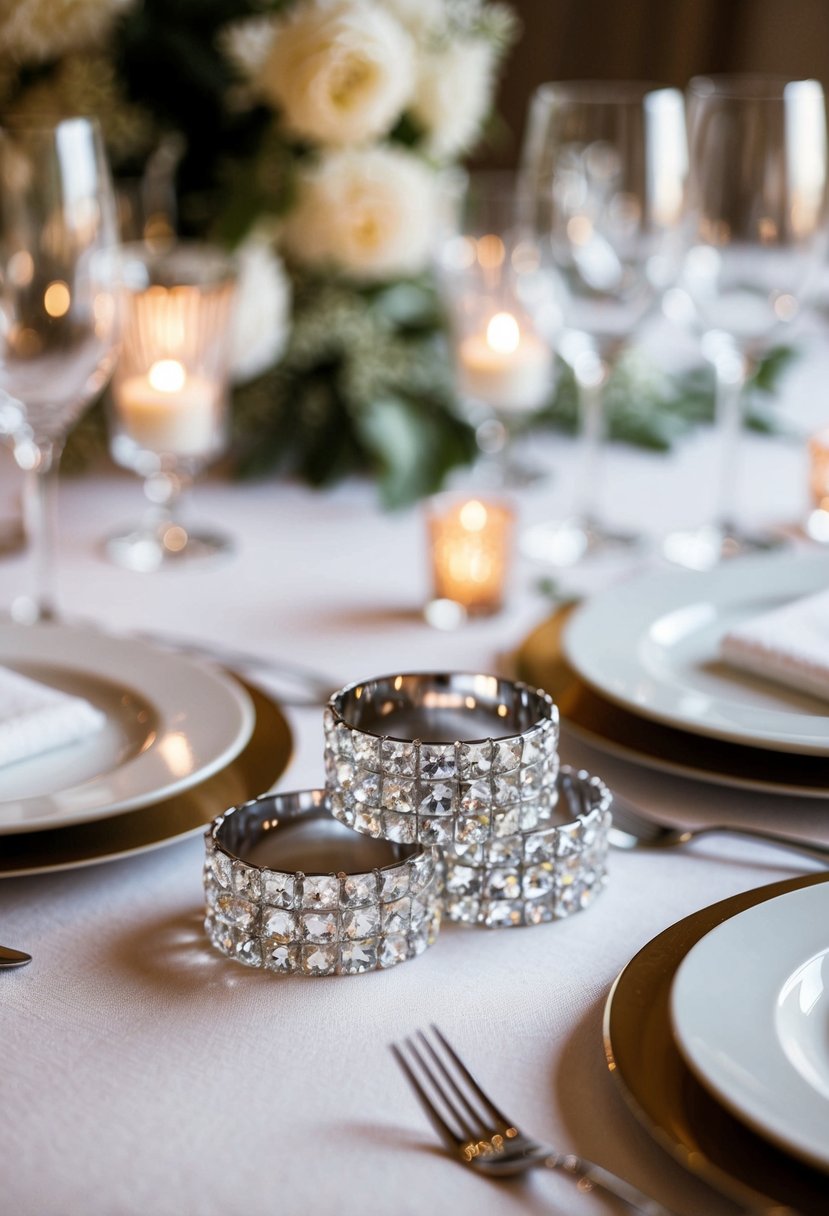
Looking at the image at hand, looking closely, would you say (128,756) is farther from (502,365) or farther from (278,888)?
(502,365)

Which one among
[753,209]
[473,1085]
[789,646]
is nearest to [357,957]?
[473,1085]

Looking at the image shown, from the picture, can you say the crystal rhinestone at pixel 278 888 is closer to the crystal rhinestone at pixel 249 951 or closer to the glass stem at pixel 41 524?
the crystal rhinestone at pixel 249 951

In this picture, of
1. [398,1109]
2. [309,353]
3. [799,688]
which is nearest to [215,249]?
[309,353]

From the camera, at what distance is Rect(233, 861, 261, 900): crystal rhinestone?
24.5 inches

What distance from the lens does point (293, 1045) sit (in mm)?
598

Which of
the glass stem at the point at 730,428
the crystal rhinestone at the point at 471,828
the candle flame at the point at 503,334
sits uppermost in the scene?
the candle flame at the point at 503,334

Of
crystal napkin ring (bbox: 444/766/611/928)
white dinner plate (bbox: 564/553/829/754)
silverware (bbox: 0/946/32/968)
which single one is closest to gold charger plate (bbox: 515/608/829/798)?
white dinner plate (bbox: 564/553/829/754)

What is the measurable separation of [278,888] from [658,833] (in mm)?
240

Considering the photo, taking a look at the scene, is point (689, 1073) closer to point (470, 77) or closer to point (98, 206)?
point (98, 206)

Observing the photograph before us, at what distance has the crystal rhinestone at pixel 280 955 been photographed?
638mm

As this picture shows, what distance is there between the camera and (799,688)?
0.86 metres

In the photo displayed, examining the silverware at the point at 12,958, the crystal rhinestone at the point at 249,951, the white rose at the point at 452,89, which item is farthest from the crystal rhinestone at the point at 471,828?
the white rose at the point at 452,89

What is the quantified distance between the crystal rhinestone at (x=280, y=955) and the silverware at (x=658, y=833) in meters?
0.20

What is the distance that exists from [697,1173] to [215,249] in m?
1.23
